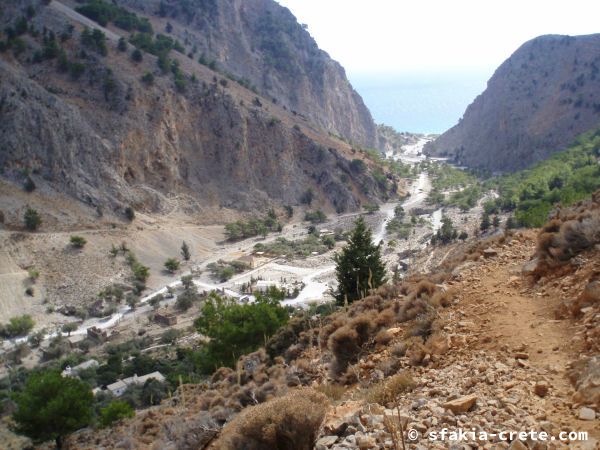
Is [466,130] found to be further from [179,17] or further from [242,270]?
[242,270]

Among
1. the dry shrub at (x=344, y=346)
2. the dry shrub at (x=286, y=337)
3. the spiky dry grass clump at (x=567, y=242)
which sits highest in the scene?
the spiky dry grass clump at (x=567, y=242)

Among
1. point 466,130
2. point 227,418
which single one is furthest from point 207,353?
point 466,130

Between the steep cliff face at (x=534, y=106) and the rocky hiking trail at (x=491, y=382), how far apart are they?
87.1m

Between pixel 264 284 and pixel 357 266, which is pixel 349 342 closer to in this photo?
pixel 357 266

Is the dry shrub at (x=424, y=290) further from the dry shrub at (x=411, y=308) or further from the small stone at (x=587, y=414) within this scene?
the small stone at (x=587, y=414)

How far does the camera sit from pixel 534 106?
93.6m

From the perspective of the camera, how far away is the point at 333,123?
10894 cm

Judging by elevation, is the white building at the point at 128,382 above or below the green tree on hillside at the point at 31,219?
below

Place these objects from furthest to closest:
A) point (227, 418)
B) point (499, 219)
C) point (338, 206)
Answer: point (338, 206)
point (499, 219)
point (227, 418)

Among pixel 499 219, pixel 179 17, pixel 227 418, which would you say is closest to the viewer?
pixel 227 418

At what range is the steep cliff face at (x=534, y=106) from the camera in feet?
278

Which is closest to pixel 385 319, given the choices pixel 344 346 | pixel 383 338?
pixel 383 338

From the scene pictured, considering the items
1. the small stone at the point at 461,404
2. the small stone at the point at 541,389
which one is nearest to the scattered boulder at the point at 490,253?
the small stone at the point at 541,389

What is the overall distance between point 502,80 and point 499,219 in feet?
236
